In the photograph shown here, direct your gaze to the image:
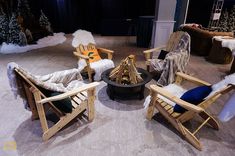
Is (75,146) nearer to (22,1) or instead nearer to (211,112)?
(211,112)

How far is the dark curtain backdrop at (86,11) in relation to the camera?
7172mm

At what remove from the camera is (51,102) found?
1.85 m

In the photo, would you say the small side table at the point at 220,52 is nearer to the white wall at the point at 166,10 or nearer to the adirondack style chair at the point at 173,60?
the white wall at the point at 166,10

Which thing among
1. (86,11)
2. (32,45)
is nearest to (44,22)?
(32,45)

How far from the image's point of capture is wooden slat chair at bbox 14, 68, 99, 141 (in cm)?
167

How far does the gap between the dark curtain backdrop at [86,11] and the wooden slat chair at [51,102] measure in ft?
19.5

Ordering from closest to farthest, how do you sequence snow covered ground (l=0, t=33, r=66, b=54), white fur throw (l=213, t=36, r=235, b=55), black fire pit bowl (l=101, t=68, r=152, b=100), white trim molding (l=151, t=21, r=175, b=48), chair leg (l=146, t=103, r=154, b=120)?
chair leg (l=146, t=103, r=154, b=120), black fire pit bowl (l=101, t=68, r=152, b=100), white fur throw (l=213, t=36, r=235, b=55), white trim molding (l=151, t=21, r=175, b=48), snow covered ground (l=0, t=33, r=66, b=54)

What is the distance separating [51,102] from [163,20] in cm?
345

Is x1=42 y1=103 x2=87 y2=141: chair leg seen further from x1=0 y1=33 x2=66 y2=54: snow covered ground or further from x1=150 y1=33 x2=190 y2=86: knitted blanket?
x1=0 y1=33 x2=66 y2=54: snow covered ground

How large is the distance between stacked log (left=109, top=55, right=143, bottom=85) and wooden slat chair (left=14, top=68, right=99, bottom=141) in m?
0.65

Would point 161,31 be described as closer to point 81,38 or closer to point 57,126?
point 81,38

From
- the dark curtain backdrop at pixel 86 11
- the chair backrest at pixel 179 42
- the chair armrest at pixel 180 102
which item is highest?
the dark curtain backdrop at pixel 86 11

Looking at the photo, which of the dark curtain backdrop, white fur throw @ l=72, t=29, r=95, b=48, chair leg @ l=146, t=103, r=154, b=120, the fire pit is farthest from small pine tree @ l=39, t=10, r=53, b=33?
chair leg @ l=146, t=103, r=154, b=120

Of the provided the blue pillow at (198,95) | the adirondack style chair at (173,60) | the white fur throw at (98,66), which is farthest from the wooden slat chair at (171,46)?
the blue pillow at (198,95)
